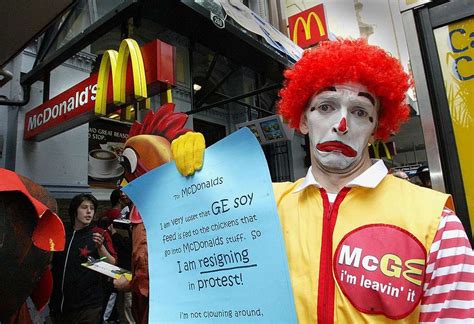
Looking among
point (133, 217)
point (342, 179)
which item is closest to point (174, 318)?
point (342, 179)

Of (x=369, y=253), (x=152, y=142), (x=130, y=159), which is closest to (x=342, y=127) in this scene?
(x=369, y=253)

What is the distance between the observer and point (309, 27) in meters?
7.07

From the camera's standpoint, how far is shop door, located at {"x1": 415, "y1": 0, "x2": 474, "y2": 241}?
4.62ft

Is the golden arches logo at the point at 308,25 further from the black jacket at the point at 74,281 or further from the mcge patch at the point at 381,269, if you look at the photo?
the mcge patch at the point at 381,269

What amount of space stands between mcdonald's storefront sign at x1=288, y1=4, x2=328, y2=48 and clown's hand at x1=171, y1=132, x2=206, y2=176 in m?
5.99

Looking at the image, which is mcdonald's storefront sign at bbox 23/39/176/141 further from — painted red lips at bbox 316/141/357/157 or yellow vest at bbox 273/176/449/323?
yellow vest at bbox 273/176/449/323

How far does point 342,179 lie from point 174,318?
74 cm

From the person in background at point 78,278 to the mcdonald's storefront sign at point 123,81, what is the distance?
102 centimetres

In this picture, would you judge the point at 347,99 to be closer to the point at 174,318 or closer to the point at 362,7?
the point at 174,318

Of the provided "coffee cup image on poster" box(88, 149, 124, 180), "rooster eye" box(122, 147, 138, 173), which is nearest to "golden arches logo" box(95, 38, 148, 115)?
"rooster eye" box(122, 147, 138, 173)

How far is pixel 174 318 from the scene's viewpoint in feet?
3.90

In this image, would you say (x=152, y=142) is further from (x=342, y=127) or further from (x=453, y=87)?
(x=453, y=87)

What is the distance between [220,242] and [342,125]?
570 millimetres

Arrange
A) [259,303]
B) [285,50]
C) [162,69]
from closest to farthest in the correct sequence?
[259,303] < [162,69] < [285,50]
